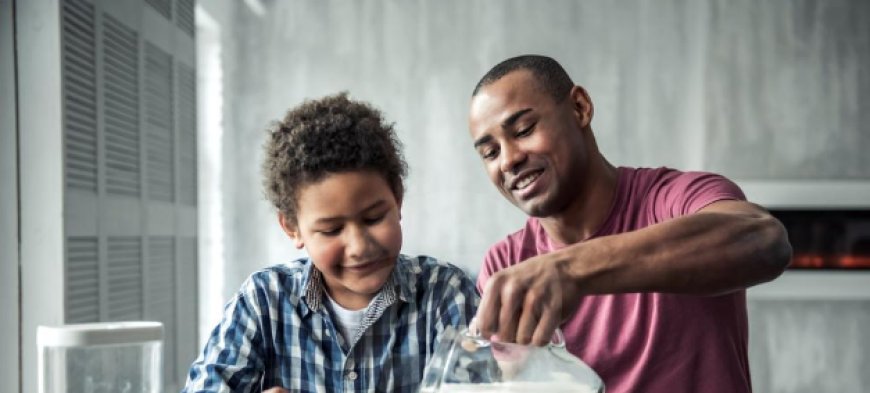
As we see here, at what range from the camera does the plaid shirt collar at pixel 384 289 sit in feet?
3.85

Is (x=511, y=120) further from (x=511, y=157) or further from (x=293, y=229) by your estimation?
(x=293, y=229)

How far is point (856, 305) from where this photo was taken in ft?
9.34

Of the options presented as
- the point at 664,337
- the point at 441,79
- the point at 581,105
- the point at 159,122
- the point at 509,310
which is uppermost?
the point at 441,79

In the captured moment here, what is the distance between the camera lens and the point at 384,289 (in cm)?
118

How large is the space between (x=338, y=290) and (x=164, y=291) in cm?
135

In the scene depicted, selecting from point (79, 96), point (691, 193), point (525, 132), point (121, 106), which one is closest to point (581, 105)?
point (525, 132)

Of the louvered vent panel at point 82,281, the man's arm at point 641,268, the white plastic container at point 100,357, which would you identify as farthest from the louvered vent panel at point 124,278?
the man's arm at point 641,268

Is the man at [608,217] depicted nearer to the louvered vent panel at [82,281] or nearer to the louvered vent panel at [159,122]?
the louvered vent panel at [82,281]

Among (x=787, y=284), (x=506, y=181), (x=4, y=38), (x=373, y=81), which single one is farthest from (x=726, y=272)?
(x=373, y=81)

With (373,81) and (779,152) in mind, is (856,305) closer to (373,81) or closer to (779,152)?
(779,152)

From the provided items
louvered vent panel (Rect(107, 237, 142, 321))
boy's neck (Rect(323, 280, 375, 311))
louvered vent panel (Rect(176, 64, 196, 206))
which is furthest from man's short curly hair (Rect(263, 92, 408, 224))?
louvered vent panel (Rect(176, 64, 196, 206))

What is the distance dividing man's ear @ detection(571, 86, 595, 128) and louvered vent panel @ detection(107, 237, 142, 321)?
110 centimetres

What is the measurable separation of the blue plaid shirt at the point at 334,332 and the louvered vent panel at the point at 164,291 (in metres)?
1.21

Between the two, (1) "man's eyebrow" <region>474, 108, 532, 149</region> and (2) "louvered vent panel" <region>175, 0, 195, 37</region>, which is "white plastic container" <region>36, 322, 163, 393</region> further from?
(2) "louvered vent panel" <region>175, 0, 195, 37</region>
